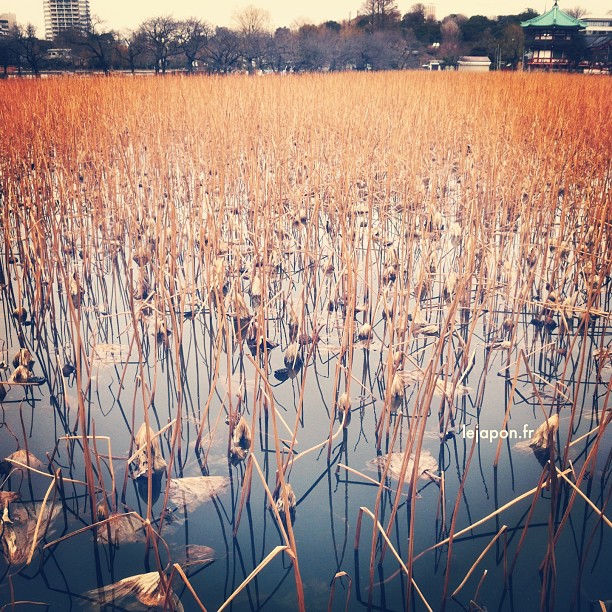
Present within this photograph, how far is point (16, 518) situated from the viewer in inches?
39.7

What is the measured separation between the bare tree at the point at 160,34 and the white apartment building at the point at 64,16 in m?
1.52

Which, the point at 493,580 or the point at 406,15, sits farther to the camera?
the point at 406,15

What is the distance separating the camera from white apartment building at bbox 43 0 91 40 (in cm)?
1452

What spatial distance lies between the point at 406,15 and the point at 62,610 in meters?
38.0

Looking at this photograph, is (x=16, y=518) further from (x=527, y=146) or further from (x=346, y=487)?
(x=527, y=146)

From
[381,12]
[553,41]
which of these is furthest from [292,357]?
[381,12]

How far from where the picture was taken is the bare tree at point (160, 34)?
14766 millimetres

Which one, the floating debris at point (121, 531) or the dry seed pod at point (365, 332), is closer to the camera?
the floating debris at point (121, 531)

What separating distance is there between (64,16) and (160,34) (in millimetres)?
3277

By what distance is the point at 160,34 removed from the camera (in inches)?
578

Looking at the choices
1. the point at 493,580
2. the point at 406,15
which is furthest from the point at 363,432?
the point at 406,15

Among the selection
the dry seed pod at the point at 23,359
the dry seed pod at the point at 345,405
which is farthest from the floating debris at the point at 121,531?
the dry seed pod at the point at 23,359

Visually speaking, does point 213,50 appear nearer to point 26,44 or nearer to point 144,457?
point 26,44

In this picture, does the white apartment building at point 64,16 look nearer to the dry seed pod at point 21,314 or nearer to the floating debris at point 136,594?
the dry seed pod at point 21,314
